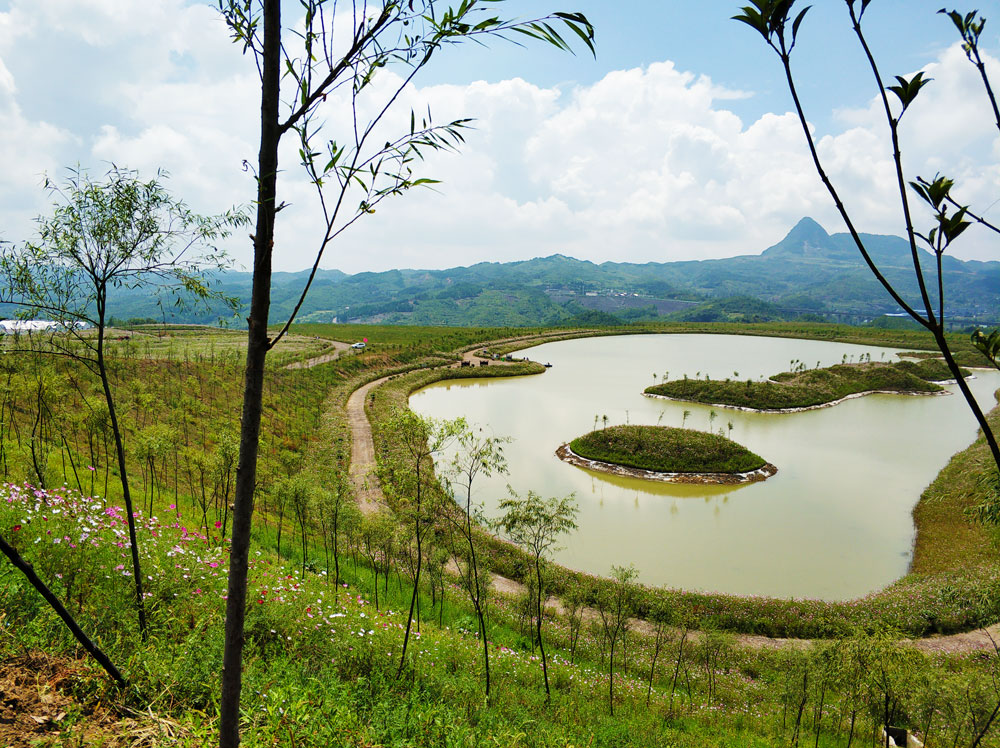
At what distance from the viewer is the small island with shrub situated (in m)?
20.5

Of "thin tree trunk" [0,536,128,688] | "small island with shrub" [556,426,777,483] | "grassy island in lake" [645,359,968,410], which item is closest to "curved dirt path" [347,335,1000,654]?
"thin tree trunk" [0,536,128,688]

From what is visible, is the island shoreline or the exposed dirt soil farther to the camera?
the island shoreline

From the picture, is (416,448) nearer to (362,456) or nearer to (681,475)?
(362,456)

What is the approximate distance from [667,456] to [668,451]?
10.6 inches

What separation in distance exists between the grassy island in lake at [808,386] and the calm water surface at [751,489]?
4.48 feet

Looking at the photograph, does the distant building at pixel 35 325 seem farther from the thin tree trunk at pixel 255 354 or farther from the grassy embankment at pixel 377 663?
the thin tree trunk at pixel 255 354

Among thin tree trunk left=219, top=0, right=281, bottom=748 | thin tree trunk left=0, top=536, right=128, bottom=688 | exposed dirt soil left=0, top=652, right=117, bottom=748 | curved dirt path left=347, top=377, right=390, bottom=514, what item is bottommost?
curved dirt path left=347, top=377, right=390, bottom=514

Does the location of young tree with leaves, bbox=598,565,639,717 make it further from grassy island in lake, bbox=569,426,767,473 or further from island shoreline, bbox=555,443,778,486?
grassy island in lake, bbox=569,426,767,473

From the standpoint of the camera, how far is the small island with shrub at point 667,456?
20.5 m

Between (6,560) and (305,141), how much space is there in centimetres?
599

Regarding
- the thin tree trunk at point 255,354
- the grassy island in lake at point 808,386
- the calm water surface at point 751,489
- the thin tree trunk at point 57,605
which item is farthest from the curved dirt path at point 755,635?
the grassy island in lake at point 808,386

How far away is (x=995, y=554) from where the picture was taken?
45.1 feet

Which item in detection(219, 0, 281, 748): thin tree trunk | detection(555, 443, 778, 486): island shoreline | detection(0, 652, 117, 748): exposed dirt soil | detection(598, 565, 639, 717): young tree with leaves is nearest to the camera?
detection(219, 0, 281, 748): thin tree trunk

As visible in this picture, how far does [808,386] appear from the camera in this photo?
35.6m
